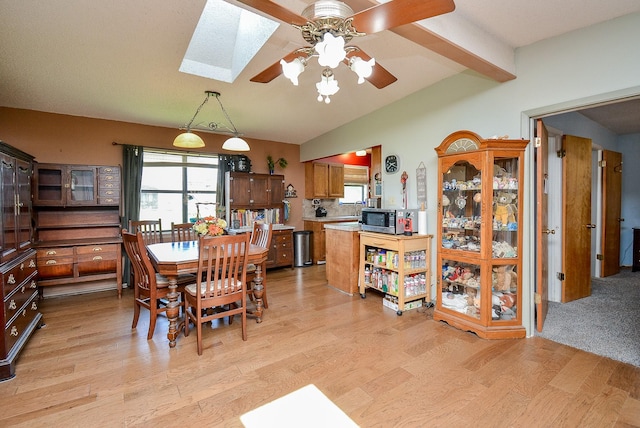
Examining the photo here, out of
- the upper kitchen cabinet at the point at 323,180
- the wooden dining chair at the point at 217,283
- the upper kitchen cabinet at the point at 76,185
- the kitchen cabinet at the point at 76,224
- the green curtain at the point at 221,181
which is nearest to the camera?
the wooden dining chair at the point at 217,283

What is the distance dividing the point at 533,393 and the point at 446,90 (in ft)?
9.71

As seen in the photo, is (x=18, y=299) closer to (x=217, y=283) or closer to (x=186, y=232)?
(x=217, y=283)

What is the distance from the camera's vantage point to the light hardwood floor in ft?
5.88

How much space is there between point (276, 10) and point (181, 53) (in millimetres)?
1695

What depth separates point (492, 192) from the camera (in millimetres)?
2760

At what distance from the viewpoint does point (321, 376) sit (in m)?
2.19

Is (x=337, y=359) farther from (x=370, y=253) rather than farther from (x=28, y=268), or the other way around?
(x=28, y=268)

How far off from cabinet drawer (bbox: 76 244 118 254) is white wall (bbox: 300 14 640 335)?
12.7 feet

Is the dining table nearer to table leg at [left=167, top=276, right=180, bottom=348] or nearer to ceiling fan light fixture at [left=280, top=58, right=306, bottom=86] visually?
table leg at [left=167, top=276, right=180, bottom=348]

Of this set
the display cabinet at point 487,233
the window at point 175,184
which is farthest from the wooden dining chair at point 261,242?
the display cabinet at point 487,233

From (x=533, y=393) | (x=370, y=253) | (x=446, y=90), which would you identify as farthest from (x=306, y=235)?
(x=533, y=393)

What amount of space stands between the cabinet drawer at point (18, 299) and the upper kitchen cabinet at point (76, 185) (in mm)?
1452

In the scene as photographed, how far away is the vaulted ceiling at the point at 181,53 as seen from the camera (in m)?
2.12

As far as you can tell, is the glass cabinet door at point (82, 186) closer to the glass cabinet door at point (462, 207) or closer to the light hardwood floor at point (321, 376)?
the light hardwood floor at point (321, 376)
